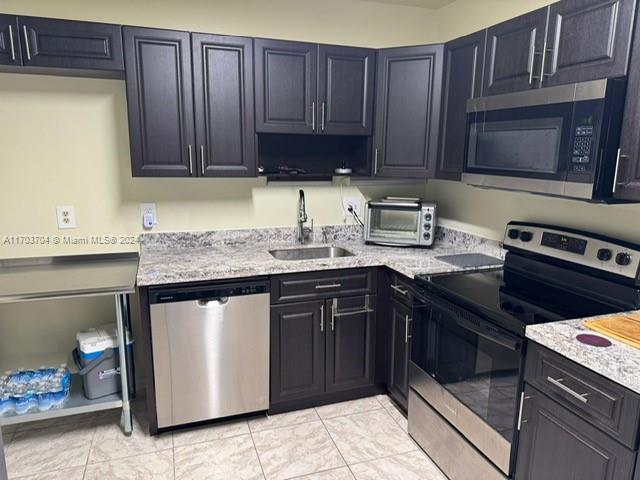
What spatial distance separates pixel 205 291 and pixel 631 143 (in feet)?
6.10

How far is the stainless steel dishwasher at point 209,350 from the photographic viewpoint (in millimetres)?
2195

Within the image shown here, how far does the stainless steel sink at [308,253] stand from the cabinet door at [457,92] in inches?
31.1

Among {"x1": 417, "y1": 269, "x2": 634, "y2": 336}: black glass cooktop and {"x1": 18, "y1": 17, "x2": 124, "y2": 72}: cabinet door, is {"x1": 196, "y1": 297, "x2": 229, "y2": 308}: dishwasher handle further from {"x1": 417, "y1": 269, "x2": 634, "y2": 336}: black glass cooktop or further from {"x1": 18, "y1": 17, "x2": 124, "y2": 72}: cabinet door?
{"x1": 18, "y1": 17, "x2": 124, "y2": 72}: cabinet door

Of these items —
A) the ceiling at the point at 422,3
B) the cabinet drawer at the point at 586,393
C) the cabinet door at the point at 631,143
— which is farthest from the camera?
the ceiling at the point at 422,3

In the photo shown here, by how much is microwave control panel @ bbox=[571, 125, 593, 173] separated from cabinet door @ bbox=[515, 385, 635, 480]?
814mm

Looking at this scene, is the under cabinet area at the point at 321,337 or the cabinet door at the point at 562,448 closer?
the cabinet door at the point at 562,448

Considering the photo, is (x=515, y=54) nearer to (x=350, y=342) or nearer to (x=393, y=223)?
(x=393, y=223)

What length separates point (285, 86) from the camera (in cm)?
249

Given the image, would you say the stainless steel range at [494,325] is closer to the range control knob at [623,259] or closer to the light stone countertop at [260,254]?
the range control knob at [623,259]

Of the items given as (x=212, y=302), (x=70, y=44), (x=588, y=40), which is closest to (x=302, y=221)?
(x=212, y=302)

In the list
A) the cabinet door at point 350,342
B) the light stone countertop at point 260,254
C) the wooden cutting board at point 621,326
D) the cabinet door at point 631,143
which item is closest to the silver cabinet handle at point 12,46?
the light stone countertop at point 260,254

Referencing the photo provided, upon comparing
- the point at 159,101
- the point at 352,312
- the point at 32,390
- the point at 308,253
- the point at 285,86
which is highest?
the point at 285,86

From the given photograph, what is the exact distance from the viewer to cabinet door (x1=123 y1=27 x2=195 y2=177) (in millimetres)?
2229

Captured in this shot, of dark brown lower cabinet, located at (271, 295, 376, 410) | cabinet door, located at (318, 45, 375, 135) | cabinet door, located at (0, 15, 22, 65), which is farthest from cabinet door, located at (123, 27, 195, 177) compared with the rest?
dark brown lower cabinet, located at (271, 295, 376, 410)
